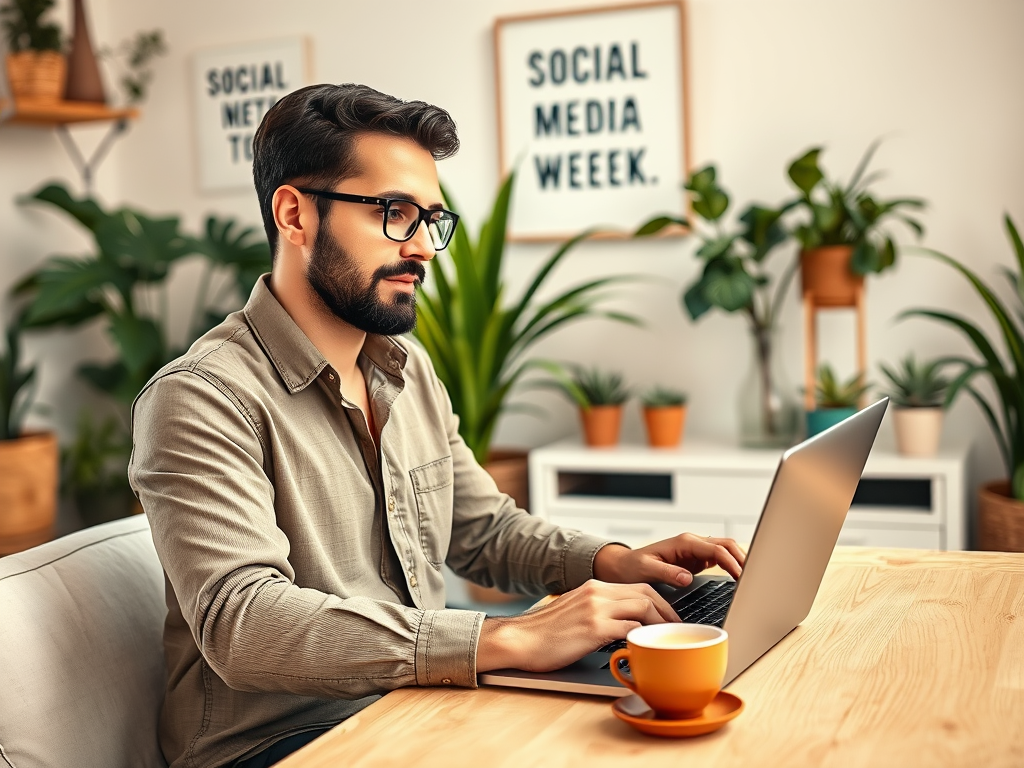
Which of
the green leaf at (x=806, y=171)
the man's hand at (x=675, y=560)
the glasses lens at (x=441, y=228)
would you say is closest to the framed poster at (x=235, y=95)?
the green leaf at (x=806, y=171)

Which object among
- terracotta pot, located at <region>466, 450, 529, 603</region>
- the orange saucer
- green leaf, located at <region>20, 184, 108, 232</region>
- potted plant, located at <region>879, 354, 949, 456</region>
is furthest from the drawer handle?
the orange saucer

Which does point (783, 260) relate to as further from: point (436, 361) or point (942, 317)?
point (436, 361)

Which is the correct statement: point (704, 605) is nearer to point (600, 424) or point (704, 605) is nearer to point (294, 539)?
point (294, 539)

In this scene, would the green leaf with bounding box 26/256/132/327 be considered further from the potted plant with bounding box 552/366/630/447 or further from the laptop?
the laptop

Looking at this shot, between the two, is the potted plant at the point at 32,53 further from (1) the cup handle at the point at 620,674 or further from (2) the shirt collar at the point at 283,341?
(1) the cup handle at the point at 620,674

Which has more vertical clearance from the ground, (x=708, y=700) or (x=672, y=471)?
(x=708, y=700)

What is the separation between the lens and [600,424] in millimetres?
3307

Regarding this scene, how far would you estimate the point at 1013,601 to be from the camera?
4.27 ft

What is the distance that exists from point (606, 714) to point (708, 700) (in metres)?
0.11

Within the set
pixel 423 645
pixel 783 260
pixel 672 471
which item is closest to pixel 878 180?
pixel 783 260

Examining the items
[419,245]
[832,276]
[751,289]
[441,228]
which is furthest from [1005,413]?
[419,245]

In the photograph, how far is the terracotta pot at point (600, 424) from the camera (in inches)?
130

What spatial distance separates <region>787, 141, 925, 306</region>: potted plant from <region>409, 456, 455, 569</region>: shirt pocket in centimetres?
168

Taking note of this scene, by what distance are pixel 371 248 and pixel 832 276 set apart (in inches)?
73.9
